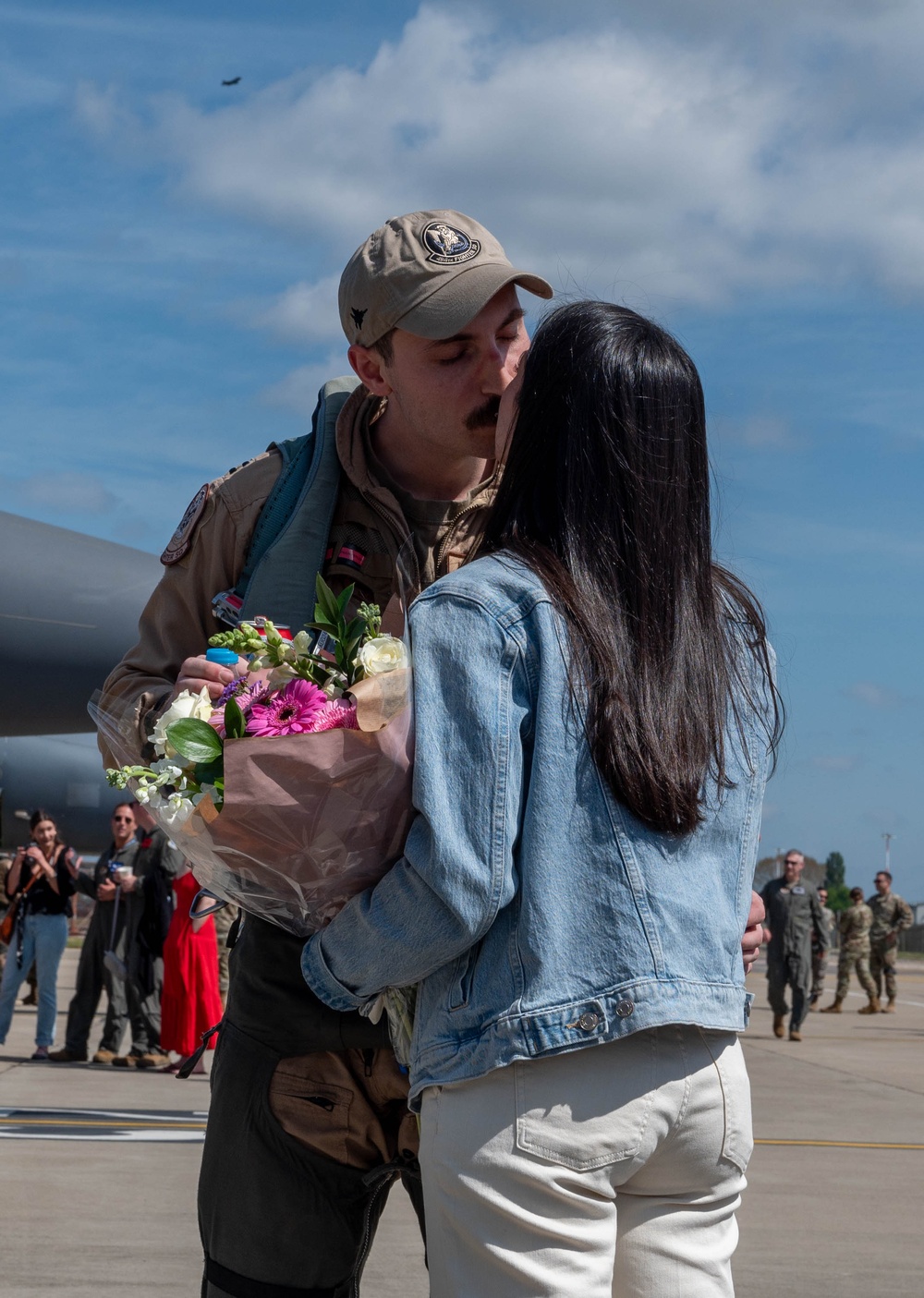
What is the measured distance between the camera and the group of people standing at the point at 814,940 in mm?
14031

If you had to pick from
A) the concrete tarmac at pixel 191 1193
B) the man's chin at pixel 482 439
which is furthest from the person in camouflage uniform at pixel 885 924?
the man's chin at pixel 482 439

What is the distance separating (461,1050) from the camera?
65.5 inches

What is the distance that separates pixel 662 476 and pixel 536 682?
335mm

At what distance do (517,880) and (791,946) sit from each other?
1311 centimetres

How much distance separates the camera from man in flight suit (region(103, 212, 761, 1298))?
6.81 ft

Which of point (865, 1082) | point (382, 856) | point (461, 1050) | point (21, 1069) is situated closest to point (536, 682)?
point (382, 856)

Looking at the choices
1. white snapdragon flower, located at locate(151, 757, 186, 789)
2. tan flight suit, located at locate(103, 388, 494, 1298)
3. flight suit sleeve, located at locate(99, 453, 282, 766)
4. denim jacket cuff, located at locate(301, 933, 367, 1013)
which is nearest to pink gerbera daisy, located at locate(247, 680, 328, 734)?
white snapdragon flower, located at locate(151, 757, 186, 789)

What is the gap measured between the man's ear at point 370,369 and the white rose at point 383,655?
0.75m

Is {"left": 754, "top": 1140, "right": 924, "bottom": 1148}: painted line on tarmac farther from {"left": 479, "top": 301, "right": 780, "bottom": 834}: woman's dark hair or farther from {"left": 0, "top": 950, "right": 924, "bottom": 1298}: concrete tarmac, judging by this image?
{"left": 479, "top": 301, "right": 780, "bottom": 834}: woman's dark hair

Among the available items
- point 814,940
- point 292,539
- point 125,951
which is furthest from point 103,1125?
point 814,940

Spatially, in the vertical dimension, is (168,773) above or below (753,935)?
above

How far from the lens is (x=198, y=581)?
2.42m

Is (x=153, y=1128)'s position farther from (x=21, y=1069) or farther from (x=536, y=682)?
(x=536, y=682)

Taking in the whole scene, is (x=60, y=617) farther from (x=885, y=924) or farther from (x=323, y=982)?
(x=885, y=924)
